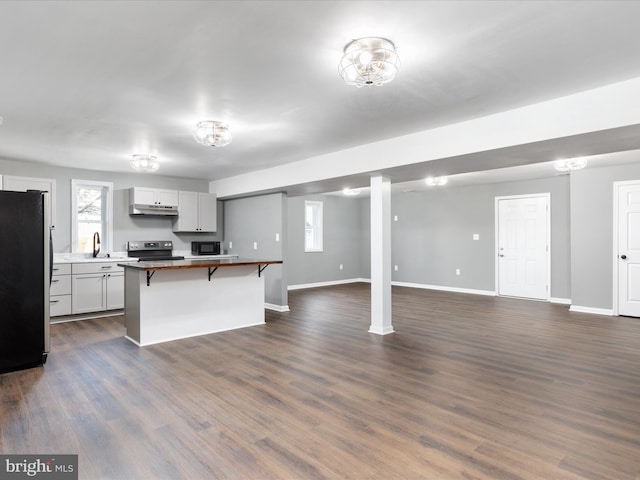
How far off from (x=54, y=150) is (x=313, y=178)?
339 centimetres

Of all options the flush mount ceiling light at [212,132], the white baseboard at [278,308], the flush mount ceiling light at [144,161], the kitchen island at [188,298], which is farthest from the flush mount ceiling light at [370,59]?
the white baseboard at [278,308]

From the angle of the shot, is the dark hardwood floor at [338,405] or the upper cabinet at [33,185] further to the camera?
the upper cabinet at [33,185]

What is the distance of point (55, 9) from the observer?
1.91 meters

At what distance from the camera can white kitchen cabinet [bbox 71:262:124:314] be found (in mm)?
5656

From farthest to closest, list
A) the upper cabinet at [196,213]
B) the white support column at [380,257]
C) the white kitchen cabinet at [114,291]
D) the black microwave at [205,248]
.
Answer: the black microwave at [205,248] → the upper cabinet at [196,213] → the white kitchen cabinet at [114,291] → the white support column at [380,257]

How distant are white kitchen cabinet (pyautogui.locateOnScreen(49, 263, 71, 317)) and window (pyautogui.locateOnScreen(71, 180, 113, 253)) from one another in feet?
2.29

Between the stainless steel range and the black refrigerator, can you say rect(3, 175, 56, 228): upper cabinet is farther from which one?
the black refrigerator

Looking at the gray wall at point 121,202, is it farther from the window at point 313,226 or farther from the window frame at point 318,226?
the window frame at point 318,226

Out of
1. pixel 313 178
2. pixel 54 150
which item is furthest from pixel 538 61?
pixel 54 150

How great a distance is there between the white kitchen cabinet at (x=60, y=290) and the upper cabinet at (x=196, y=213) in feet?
6.53

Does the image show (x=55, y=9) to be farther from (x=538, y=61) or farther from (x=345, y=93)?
(x=538, y=61)

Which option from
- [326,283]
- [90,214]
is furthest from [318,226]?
[90,214]

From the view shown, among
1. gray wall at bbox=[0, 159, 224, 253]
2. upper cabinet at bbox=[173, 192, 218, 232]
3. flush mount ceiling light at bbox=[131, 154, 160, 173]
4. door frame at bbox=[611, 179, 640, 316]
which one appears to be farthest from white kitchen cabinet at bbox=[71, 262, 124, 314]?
door frame at bbox=[611, 179, 640, 316]

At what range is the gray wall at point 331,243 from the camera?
9023 millimetres
